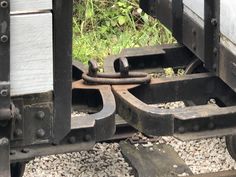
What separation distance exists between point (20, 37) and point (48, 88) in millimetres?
249

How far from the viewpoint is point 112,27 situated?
683 centimetres

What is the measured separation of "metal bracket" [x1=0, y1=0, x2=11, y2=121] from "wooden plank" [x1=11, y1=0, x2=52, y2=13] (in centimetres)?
4

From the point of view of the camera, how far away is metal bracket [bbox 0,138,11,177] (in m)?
2.86

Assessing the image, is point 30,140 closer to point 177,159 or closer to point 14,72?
point 14,72

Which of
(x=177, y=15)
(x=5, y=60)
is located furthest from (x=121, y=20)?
(x=5, y=60)

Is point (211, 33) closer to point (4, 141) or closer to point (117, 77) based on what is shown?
point (117, 77)

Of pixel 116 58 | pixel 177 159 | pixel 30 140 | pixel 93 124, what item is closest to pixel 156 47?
pixel 116 58

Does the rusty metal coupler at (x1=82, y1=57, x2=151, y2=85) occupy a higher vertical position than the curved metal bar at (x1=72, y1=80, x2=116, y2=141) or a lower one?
higher

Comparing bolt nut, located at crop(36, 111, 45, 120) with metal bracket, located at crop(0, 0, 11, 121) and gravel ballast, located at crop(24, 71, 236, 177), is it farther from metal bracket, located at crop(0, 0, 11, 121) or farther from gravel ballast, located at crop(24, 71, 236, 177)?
gravel ballast, located at crop(24, 71, 236, 177)

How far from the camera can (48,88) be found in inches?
111

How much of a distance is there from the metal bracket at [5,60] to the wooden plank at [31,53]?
3cm

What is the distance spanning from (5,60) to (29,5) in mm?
223

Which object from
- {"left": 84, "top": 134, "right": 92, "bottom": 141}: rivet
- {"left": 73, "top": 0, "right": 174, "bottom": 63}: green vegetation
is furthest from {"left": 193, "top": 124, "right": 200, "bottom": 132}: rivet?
{"left": 73, "top": 0, "right": 174, "bottom": 63}: green vegetation

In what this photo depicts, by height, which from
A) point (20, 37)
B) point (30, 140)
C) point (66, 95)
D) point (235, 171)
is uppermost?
point (20, 37)
